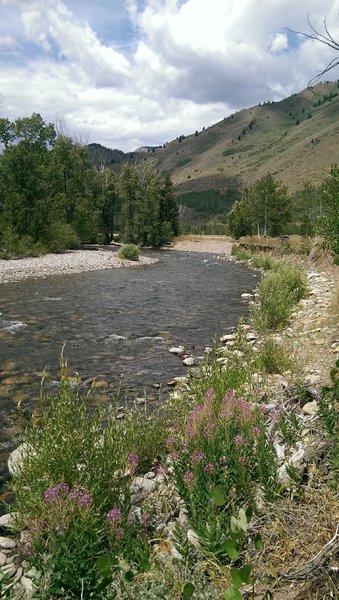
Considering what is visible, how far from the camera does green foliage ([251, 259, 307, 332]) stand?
1145cm

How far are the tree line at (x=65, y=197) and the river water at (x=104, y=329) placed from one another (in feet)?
49.9

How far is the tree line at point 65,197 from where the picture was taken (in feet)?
113

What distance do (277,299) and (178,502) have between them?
8.98 meters

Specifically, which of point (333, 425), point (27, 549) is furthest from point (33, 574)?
point (333, 425)

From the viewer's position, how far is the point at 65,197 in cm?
4953

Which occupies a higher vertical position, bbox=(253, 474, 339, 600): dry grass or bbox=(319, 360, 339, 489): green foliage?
bbox=(319, 360, 339, 489): green foliage

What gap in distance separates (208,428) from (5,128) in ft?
127

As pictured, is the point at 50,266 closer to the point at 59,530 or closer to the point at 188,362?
the point at 188,362

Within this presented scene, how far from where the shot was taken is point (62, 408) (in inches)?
161

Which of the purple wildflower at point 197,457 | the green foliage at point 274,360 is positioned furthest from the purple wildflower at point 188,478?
the green foliage at point 274,360

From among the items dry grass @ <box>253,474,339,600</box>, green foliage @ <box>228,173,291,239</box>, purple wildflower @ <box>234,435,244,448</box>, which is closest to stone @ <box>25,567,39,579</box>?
dry grass @ <box>253,474,339,600</box>

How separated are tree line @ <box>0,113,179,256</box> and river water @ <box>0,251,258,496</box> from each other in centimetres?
1522

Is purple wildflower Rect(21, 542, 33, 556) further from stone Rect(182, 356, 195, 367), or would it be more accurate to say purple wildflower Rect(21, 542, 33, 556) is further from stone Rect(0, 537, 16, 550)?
stone Rect(182, 356, 195, 367)

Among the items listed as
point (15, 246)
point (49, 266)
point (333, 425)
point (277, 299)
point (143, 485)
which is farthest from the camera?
point (15, 246)
